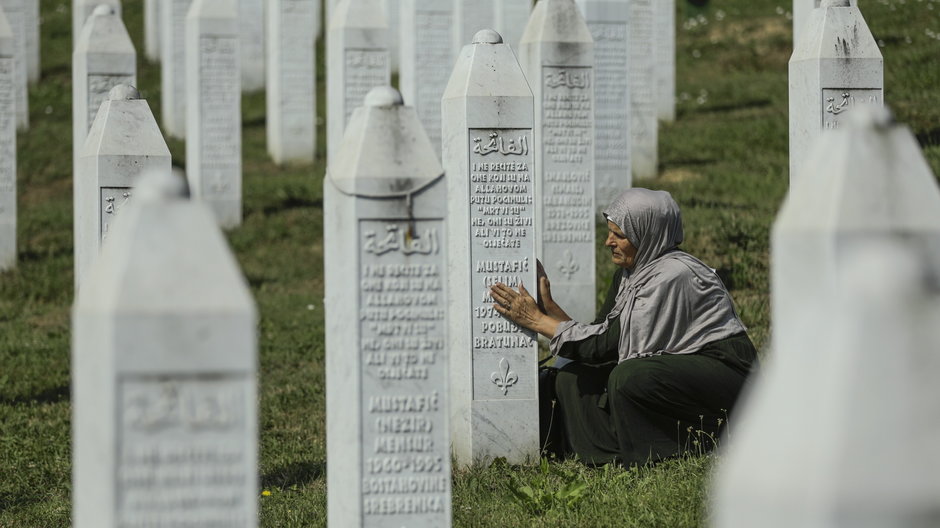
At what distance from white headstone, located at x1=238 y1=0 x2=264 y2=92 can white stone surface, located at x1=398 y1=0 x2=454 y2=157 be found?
6769mm

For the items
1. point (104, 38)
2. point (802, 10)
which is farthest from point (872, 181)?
point (104, 38)

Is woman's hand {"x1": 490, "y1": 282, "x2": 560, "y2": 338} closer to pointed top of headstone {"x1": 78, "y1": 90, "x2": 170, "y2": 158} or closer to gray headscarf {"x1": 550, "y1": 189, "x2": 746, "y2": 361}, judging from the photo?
gray headscarf {"x1": 550, "y1": 189, "x2": 746, "y2": 361}

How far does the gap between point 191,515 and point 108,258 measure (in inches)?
24.6

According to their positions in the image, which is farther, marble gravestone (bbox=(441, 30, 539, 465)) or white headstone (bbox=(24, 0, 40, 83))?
white headstone (bbox=(24, 0, 40, 83))

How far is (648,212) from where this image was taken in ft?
23.5

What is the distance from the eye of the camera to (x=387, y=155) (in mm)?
5309

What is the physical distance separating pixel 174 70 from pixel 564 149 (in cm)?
1007

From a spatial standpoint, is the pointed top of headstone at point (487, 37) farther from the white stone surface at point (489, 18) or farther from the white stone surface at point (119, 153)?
the white stone surface at point (489, 18)

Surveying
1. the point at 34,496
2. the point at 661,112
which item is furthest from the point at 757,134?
the point at 34,496

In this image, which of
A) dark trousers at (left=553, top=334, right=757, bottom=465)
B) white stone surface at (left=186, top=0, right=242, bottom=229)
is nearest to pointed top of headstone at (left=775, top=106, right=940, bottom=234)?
dark trousers at (left=553, top=334, right=757, bottom=465)

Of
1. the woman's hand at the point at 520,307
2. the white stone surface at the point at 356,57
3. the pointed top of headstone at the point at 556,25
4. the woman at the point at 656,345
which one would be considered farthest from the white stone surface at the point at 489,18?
the woman at the point at 656,345

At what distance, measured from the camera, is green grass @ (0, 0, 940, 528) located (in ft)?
22.4

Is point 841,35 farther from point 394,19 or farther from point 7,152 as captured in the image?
point 394,19

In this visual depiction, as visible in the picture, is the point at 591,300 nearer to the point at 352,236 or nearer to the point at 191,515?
the point at 352,236
